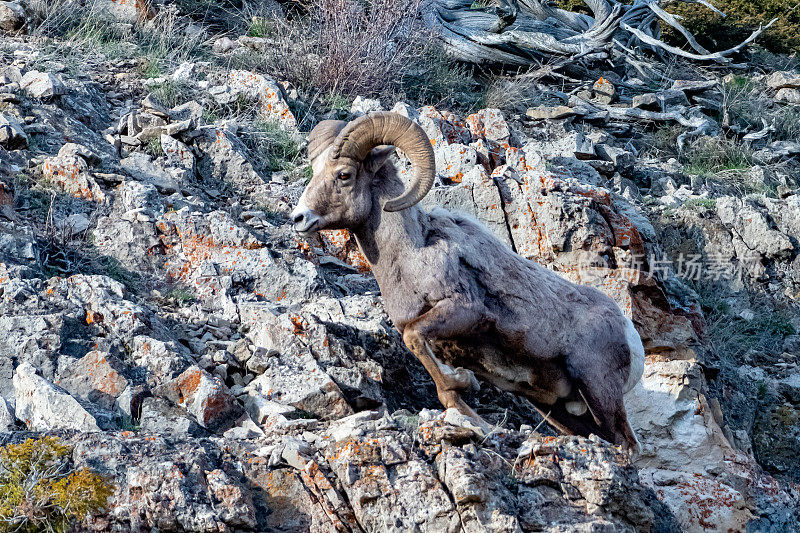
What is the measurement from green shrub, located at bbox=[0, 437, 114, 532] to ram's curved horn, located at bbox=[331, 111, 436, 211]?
2.57m

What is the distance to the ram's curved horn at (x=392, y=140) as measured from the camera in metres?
5.79

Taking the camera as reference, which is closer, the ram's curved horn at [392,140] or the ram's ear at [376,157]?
the ram's curved horn at [392,140]

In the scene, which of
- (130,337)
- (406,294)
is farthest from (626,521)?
(130,337)

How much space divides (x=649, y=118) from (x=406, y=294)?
7.32 meters

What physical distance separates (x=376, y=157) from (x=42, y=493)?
2.96 metres

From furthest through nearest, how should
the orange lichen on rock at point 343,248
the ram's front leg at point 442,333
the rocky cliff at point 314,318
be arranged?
the orange lichen on rock at point 343,248
the ram's front leg at point 442,333
the rocky cliff at point 314,318

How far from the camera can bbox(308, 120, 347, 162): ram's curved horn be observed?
20.2 ft

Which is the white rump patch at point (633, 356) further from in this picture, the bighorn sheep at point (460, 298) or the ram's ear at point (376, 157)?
the ram's ear at point (376, 157)

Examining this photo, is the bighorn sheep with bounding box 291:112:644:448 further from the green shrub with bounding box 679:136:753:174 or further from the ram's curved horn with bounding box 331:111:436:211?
the green shrub with bounding box 679:136:753:174

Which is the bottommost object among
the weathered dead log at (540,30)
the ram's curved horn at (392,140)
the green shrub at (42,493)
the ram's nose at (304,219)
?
the weathered dead log at (540,30)

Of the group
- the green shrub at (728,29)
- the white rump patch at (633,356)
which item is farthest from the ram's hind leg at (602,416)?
the green shrub at (728,29)

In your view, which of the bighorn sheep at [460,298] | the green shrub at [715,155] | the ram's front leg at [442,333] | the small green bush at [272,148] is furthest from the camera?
the green shrub at [715,155]

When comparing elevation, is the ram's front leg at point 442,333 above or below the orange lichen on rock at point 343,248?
above

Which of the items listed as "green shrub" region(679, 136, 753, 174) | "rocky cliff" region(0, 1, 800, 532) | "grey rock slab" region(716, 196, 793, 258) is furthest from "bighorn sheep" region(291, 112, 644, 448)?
"green shrub" region(679, 136, 753, 174)
